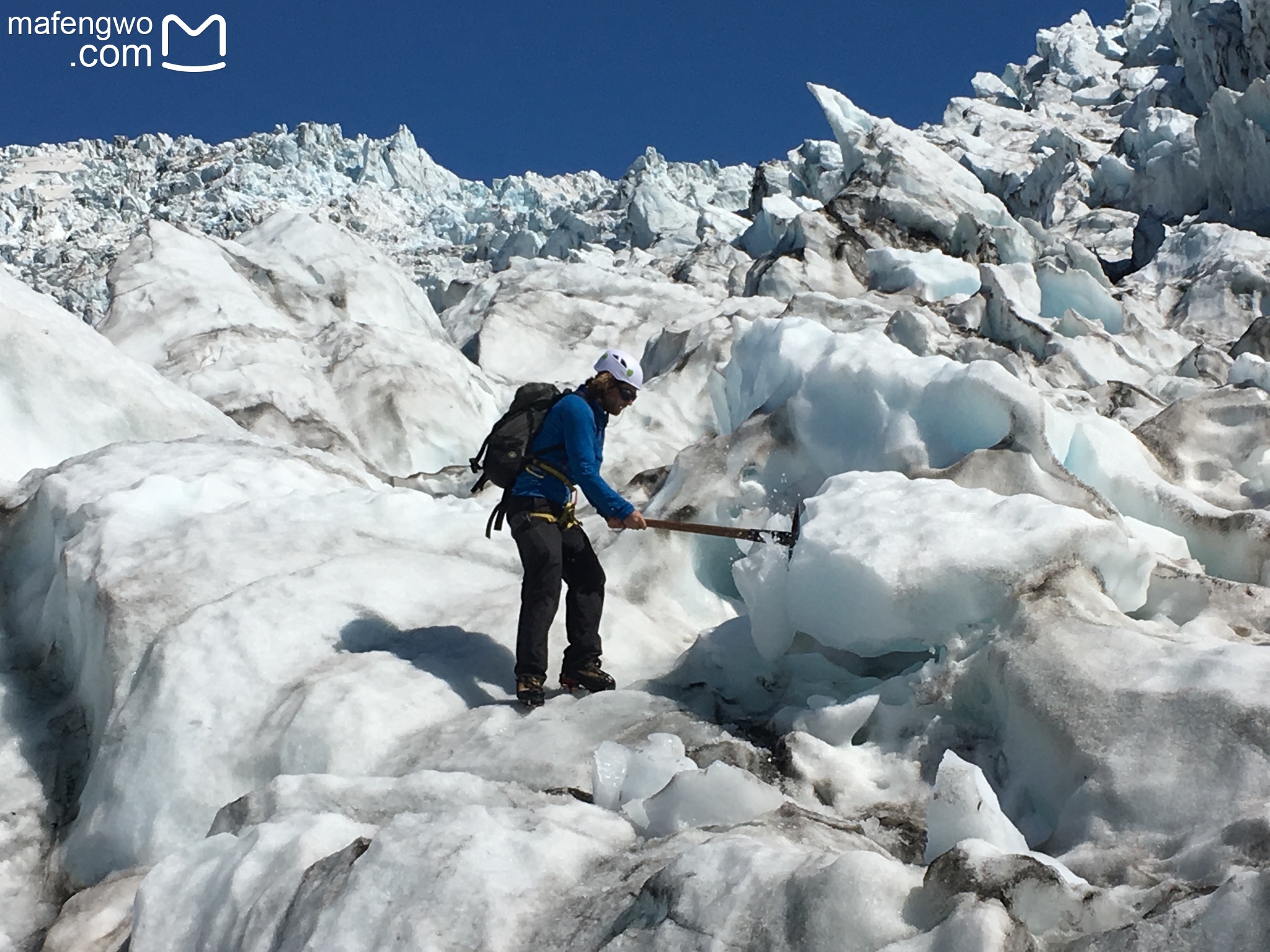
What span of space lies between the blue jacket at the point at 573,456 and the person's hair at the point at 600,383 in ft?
0.14

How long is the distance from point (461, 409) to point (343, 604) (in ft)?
28.0

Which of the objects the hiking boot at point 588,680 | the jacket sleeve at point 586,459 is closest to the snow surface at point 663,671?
the hiking boot at point 588,680

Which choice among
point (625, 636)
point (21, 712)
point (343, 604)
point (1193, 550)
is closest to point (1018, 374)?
point (1193, 550)

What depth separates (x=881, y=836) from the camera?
3340 mm

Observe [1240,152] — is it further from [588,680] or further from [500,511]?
[588,680]

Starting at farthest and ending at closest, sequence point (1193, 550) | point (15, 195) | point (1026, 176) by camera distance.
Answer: point (15, 195) → point (1026, 176) → point (1193, 550)

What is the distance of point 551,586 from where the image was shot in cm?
467

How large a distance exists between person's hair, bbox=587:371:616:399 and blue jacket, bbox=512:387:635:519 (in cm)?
4

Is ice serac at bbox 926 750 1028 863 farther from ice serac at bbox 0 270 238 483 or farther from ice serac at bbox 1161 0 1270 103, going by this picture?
ice serac at bbox 1161 0 1270 103

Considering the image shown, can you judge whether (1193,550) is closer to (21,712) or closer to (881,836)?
(881,836)

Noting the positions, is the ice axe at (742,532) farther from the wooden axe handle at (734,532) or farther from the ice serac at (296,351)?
the ice serac at (296,351)

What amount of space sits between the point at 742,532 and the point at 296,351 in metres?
10.0

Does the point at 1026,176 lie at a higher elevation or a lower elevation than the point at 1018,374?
higher

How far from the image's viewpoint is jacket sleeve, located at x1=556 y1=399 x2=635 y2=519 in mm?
4672
